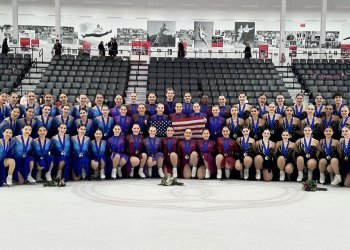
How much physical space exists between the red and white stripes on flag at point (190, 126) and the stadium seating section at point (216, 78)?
18.9 feet

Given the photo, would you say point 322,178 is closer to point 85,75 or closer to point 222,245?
point 222,245

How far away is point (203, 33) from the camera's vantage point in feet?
80.1

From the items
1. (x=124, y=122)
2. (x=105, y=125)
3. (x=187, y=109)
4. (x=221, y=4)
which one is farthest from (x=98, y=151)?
(x=221, y=4)

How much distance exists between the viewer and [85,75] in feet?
55.3

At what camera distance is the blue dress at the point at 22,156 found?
7936 millimetres

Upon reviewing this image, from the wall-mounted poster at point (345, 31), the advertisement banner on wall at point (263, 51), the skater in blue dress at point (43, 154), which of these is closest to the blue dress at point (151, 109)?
the skater in blue dress at point (43, 154)

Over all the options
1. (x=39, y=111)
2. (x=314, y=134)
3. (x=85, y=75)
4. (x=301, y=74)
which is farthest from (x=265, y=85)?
(x=39, y=111)

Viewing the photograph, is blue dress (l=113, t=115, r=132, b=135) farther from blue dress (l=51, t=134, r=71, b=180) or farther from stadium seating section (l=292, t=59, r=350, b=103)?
stadium seating section (l=292, t=59, r=350, b=103)

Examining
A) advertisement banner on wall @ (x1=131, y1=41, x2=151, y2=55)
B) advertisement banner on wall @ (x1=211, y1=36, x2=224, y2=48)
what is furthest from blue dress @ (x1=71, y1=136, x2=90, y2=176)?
advertisement banner on wall @ (x1=211, y1=36, x2=224, y2=48)

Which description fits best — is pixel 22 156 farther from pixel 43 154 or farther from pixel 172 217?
pixel 172 217

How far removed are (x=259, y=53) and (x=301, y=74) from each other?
5351mm

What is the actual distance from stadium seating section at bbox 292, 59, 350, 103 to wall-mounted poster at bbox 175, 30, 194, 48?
20.9ft

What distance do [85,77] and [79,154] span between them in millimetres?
8735

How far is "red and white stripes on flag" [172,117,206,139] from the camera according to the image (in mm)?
9125
